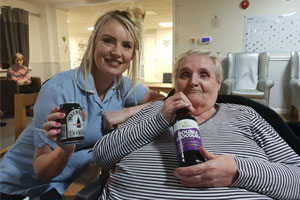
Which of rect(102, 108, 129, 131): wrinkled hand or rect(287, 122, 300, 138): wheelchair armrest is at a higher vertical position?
rect(102, 108, 129, 131): wrinkled hand

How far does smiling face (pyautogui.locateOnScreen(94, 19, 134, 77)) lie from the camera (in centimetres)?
119

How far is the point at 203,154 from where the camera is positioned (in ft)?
2.54

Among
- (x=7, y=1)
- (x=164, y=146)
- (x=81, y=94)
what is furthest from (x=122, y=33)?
(x=7, y=1)

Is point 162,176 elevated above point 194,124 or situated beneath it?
situated beneath

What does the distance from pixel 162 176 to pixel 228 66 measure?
3.99 meters

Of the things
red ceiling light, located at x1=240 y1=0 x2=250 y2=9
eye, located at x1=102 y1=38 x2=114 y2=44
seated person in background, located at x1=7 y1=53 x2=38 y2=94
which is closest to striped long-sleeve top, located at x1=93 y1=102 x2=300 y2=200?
eye, located at x1=102 y1=38 x2=114 y2=44

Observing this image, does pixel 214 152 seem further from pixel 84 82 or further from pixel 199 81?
pixel 84 82

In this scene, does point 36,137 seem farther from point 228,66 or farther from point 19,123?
point 228,66

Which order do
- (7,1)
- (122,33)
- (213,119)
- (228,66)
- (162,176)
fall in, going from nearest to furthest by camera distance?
(162,176) → (213,119) → (122,33) → (228,66) → (7,1)

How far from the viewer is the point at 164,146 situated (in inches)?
38.7

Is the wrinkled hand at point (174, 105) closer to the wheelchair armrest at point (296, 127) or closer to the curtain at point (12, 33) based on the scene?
the wheelchair armrest at point (296, 127)

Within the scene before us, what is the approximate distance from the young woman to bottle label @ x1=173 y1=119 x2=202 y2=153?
44 cm

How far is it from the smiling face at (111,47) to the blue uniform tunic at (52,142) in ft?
0.35

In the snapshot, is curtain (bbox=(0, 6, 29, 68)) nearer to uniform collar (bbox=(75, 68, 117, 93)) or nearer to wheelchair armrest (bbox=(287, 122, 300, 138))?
uniform collar (bbox=(75, 68, 117, 93))
